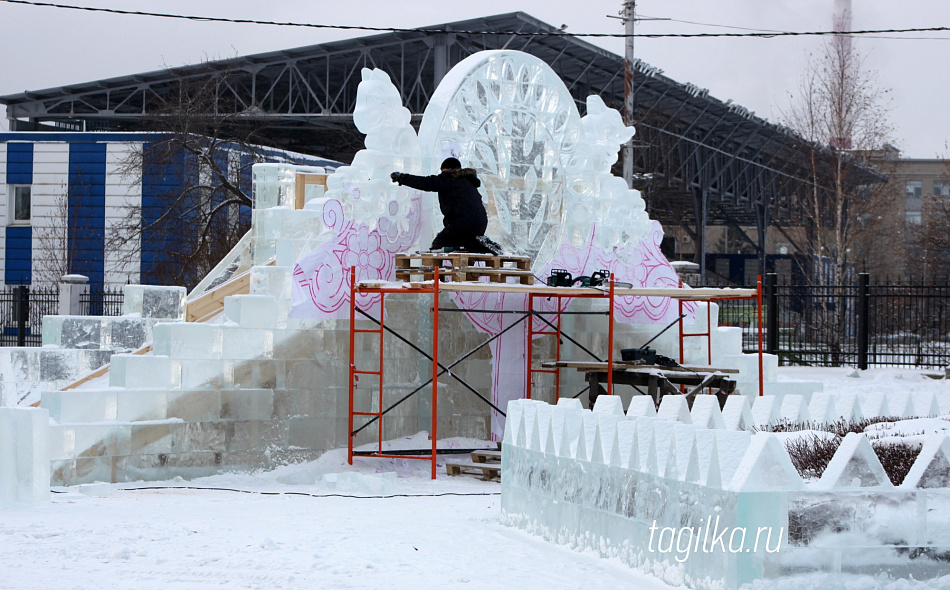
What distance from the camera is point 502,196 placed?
14.5 metres

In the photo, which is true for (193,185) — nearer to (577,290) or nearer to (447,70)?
(447,70)

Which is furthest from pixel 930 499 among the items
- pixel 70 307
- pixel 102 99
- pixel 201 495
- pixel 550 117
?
pixel 102 99

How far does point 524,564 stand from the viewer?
7410mm

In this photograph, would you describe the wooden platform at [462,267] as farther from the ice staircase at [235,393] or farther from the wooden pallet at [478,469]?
the wooden pallet at [478,469]

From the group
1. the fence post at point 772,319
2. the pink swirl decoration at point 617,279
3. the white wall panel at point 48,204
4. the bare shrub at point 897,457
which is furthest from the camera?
the white wall panel at point 48,204

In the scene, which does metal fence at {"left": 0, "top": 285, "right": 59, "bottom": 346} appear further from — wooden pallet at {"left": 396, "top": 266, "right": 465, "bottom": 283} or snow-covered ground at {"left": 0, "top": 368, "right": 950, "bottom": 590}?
snow-covered ground at {"left": 0, "top": 368, "right": 950, "bottom": 590}

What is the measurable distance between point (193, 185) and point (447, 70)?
8.46m

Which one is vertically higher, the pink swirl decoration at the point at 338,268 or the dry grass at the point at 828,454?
the pink swirl decoration at the point at 338,268

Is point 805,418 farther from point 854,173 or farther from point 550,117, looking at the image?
point 854,173

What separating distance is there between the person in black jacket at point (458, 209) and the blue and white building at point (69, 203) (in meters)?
24.1

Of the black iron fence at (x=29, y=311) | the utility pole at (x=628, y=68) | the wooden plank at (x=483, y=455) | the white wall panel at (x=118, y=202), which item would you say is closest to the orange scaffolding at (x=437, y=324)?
the wooden plank at (x=483, y=455)

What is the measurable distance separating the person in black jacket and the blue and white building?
24.1 meters

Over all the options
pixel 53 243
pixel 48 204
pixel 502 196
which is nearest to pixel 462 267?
pixel 502 196

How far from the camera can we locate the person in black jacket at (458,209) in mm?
13094
